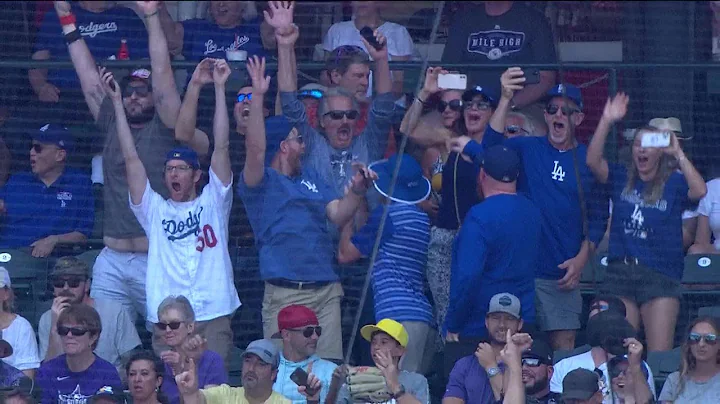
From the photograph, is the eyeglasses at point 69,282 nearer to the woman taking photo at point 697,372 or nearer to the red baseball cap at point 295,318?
the red baseball cap at point 295,318

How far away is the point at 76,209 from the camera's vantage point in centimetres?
800

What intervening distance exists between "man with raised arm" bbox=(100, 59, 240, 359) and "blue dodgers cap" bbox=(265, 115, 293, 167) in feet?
0.66

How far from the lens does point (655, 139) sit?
24.9 ft

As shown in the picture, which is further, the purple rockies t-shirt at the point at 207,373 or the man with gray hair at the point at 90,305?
the man with gray hair at the point at 90,305

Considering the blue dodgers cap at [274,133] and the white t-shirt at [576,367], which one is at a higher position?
the blue dodgers cap at [274,133]

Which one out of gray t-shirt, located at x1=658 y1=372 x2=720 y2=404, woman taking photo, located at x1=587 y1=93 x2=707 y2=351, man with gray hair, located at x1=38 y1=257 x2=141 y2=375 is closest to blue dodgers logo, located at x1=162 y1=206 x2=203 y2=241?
man with gray hair, located at x1=38 y1=257 x2=141 y2=375

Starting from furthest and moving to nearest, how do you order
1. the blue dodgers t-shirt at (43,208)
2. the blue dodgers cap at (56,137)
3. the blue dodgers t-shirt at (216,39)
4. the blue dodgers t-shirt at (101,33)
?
the blue dodgers t-shirt at (101,33)
the blue dodgers t-shirt at (216,39)
the blue dodgers cap at (56,137)
the blue dodgers t-shirt at (43,208)

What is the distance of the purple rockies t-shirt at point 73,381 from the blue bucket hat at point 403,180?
5.12 feet

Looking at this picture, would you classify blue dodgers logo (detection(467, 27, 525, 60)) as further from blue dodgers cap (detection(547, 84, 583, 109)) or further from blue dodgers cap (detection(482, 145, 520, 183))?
blue dodgers cap (detection(482, 145, 520, 183))

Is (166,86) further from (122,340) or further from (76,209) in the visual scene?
(122,340)

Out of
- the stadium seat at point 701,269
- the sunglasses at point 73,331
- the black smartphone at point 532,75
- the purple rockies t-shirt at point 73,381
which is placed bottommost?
the purple rockies t-shirt at point 73,381

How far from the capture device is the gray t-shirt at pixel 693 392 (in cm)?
712

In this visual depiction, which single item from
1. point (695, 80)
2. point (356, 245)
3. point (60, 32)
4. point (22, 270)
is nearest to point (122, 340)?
point (22, 270)

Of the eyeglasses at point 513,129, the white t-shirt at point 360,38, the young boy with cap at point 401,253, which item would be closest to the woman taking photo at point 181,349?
the young boy with cap at point 401,253
